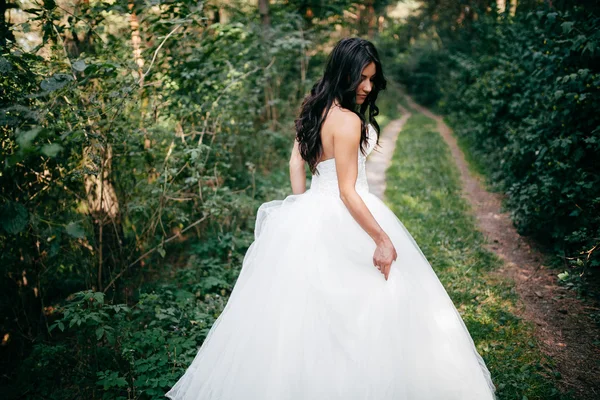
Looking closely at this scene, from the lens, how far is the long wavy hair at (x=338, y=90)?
2213 millimetres

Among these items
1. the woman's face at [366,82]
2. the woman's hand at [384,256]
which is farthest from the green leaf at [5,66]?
the woman's hand at [384,256]

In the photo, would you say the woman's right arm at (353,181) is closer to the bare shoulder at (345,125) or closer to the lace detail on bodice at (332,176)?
the bare shoulder at (345,125)

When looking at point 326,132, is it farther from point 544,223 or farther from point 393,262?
point 544,223

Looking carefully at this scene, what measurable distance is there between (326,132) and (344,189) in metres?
0.36

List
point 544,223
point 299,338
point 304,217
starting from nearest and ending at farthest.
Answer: point 299,338
point 304,217
point 544,223

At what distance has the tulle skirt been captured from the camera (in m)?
2.05

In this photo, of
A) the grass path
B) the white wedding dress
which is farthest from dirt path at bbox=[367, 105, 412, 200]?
the white wedding dress

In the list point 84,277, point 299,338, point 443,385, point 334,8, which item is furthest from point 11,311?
point 334,8

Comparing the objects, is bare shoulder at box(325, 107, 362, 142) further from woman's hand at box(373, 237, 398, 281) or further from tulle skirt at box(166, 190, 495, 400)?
woman's hand at box(373, 237, 398, 281)

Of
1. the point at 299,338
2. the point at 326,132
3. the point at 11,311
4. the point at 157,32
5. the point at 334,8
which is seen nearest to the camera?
the point at 299,338

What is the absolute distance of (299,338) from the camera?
6.91 ft

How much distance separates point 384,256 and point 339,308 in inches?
15.5

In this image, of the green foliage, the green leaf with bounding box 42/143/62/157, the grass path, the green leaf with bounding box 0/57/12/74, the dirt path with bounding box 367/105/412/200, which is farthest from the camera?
the dirt path with bounding box 367/105/412/200

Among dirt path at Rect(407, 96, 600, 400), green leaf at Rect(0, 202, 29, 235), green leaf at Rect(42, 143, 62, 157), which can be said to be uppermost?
green leaf at Rect(42, 143, 62, 157)
